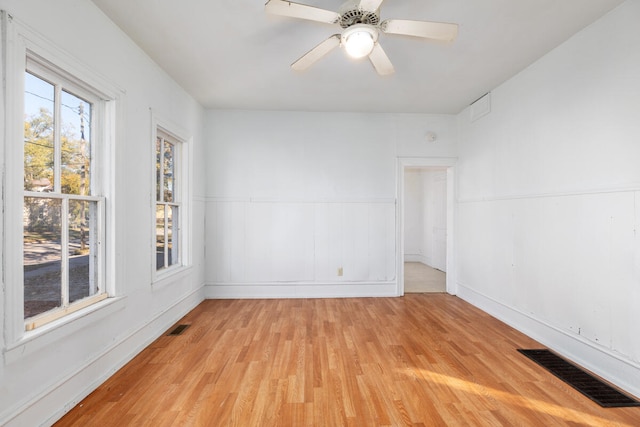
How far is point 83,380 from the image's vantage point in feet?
6.93

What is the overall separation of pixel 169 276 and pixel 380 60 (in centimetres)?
299

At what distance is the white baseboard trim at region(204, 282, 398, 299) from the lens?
4.54 metres

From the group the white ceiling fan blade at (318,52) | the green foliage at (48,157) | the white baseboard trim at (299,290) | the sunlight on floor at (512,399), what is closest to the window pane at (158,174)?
the green foliage at (48,157)

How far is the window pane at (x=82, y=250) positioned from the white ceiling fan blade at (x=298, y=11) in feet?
6.13

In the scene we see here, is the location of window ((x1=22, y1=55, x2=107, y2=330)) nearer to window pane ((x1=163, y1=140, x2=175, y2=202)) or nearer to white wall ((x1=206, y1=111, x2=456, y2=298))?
window pane ((x1=163, y1=140, x2=175, y2=202))

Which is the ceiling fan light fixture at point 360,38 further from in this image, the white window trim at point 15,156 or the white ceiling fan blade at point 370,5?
the white window trim at point 15,156

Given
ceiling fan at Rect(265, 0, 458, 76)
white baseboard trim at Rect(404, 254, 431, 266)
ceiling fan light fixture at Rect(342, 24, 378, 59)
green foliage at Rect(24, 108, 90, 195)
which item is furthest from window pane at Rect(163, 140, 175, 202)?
white baseboard trim at Rect(404, 254, 431, 266)

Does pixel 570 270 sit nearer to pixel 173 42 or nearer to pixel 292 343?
pixel 292 343

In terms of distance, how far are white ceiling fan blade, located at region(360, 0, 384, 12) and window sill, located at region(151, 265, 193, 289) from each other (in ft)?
9.67

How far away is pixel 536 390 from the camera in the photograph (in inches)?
86.7

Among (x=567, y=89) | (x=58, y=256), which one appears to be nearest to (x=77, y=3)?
(x=58, y=256)

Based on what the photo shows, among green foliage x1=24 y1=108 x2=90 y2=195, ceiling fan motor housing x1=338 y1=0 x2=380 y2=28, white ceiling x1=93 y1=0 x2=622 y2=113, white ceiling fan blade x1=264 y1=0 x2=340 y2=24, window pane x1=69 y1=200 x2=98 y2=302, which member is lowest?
window pane x1=69 y1=200 x2=98 y2=302

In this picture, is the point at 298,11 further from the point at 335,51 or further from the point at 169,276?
the point at 169,276

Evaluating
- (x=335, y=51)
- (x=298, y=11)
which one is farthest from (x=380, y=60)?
(x=298, y=11)
